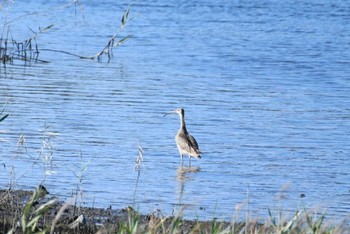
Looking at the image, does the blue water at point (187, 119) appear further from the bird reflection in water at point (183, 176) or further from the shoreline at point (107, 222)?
the shoreline at point (107, 222)

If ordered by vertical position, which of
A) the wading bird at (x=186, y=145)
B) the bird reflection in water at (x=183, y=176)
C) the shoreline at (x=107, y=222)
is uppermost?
the wading bird at (x=186, y=145)

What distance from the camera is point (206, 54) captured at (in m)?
23.5

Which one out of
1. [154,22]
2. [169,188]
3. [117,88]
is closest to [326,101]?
[117,88]

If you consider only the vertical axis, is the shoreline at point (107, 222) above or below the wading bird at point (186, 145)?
below

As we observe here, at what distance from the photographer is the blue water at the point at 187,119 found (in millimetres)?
10727

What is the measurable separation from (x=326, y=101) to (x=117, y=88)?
362 centimetres

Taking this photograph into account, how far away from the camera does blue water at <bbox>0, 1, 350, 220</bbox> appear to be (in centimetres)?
1073

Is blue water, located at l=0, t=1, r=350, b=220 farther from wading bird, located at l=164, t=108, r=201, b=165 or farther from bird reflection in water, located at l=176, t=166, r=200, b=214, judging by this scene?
wading bird, located at l=164, t=108, r=201, b=165

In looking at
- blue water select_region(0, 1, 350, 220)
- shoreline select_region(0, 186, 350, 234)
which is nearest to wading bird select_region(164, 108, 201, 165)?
blue water select_region(0, 1, 350, 220)

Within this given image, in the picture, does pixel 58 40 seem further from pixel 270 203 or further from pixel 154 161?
pixel 270 203

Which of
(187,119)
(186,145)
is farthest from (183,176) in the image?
(187,119)

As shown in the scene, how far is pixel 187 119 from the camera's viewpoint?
1538 centimetres

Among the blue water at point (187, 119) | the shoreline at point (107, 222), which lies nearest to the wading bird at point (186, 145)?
the blue water at point (187, 119)

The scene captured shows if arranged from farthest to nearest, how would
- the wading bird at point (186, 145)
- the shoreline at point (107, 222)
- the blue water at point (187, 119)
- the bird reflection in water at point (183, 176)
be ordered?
the wading bird at point (186, 145)
the bird reflection in water at point (183, 176)
the blue water at point (187, 119)
the shoreline at point (107, 222)
